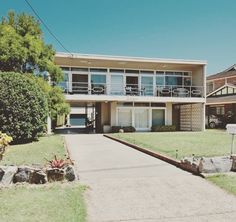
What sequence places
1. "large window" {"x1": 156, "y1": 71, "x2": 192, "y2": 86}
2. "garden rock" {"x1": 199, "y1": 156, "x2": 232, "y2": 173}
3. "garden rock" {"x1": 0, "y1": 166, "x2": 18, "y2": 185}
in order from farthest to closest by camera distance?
"large window" {"x1": 156, "y1": 71, "x2": 192, "y2": 86} → "garden rock" {"x1": 199, "y1": 156, "x2": 232, "y2": 173} → "garden rock" {"x1": 0, "y1": 166, "x2": 18, "y2": 185}

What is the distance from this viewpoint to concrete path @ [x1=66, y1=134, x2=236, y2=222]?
220 inches

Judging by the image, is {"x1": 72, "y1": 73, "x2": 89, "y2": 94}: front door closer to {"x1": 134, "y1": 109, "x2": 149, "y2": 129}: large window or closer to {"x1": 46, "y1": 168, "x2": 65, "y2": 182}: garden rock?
{"x1": 134, "y1": 109, "x2": 149, "y2": 129}: large window

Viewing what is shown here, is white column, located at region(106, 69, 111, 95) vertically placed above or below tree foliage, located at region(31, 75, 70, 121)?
above

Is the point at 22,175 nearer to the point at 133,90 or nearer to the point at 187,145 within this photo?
the point at 187,145

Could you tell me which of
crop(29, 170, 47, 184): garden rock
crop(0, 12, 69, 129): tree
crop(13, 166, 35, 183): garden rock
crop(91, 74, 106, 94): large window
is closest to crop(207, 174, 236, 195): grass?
crop(29, 170, 47, 184): garden rock

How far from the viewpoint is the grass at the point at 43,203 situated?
17.2 feet

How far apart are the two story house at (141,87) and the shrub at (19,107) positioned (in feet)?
34.2

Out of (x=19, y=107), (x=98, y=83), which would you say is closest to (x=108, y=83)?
(x=98, y=83)

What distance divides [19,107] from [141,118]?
15205 mm

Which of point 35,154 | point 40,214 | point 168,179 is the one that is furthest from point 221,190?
point 35,154

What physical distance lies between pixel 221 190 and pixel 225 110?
2907 cm

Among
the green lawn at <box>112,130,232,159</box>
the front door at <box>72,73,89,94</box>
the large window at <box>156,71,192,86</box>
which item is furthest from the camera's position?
the large window at <box>156,71,192,86</box>

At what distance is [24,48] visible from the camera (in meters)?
18.5

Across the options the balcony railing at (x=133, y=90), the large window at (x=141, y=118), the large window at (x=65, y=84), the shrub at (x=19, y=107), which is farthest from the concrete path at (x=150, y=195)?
the large window at (x=141, y=118)
